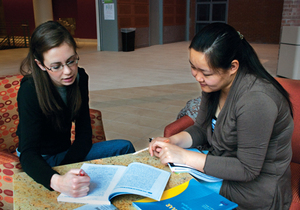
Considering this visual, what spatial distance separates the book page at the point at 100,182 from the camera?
947 millimetres

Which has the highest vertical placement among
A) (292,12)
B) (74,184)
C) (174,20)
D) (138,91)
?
(292,12)

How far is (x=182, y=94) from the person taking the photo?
4.86 metres

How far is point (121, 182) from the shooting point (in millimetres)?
1009

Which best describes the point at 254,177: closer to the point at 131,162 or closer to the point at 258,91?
the point at 258,91

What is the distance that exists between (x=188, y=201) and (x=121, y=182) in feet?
0.82

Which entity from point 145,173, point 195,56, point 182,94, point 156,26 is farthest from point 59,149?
point 156,26

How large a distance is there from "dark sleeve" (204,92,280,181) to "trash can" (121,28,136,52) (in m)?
10.0

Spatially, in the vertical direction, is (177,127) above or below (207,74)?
below

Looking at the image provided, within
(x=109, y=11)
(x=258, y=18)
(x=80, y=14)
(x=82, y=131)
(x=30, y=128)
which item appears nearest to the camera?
(x=30, y=128)

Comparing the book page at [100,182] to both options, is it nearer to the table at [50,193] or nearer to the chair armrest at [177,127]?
the table at [50,193]

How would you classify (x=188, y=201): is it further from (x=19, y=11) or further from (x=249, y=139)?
(x=19, y=11)

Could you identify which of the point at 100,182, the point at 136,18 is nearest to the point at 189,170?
the point at 100,182

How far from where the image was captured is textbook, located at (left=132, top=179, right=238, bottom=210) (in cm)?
89

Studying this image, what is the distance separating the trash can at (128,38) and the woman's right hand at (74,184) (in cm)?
1008
